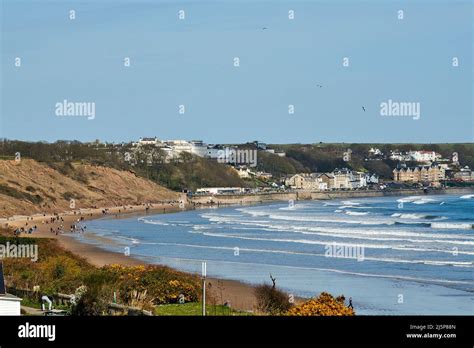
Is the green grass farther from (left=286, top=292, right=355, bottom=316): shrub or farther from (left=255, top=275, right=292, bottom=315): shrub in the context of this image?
(left=286, top=292, right=355, bottom=316): shrub

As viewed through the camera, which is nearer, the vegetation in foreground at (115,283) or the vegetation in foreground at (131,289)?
the vegetation in foreground at (131,289)

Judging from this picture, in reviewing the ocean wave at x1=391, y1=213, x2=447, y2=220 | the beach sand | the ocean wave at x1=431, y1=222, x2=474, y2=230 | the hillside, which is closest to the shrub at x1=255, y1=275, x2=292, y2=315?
the beach sand

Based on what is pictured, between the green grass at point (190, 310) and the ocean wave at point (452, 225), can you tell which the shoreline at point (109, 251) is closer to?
the green grass at point (190, 310)

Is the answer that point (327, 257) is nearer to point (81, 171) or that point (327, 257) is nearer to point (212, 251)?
point (212, 251)

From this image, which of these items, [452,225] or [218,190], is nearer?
[452,225]

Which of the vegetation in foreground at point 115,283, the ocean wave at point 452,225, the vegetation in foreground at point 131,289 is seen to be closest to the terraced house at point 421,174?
the ocean wave at point 452,225

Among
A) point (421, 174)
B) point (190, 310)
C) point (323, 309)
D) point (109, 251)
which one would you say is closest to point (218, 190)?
point (421, 174)

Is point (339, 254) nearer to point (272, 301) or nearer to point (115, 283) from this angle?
point (272, 301)
